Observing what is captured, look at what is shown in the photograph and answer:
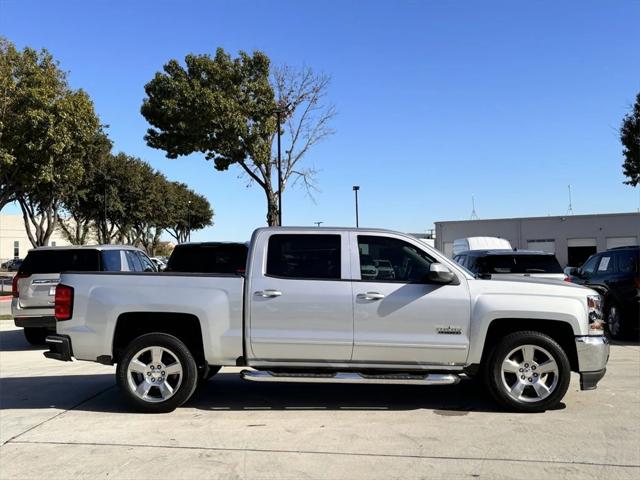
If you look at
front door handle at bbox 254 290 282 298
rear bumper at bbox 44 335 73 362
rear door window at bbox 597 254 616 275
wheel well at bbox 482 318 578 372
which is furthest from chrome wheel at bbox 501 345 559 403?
rear door window at bbox 597 254 616 275

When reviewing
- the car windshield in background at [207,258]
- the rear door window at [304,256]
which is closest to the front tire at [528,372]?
the rear door window at [304,256]

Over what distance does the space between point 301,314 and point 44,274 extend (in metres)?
6.71

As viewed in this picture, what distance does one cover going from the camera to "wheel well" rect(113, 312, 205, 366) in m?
6.24

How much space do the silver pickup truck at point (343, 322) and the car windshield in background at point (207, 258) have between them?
3.16m

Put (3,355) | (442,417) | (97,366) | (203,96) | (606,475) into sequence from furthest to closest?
(203,96) < (3,355) < (97,366) < (442,417) < (606,475)

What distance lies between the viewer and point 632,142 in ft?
83.3

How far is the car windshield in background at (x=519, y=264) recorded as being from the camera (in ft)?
36.8

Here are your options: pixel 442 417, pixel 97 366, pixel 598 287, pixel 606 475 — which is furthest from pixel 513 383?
pixel 598 287

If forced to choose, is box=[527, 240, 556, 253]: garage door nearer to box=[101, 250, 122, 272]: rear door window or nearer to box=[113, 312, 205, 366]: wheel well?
box=[101, 250, 122, 272]: rear door window

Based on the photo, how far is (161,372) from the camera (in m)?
6.14

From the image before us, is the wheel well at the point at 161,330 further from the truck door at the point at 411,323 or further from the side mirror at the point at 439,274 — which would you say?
the side mirror at the point at 439,274

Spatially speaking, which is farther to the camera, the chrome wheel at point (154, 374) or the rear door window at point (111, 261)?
the rear door window at point (111, 261)

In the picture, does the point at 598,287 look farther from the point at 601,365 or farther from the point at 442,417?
the point at 442,417

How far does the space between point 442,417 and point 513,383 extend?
84 cm
